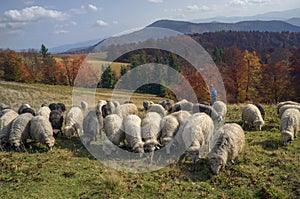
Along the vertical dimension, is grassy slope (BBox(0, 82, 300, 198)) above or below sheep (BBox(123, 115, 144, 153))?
below

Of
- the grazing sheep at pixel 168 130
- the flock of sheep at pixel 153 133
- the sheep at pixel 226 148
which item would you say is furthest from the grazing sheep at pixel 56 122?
the sheep at pixel 226 148

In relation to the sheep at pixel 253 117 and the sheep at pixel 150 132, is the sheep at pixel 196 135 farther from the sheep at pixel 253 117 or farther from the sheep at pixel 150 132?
the sheep at pixel 253 117

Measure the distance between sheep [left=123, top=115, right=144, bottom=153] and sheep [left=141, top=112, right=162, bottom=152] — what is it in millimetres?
249

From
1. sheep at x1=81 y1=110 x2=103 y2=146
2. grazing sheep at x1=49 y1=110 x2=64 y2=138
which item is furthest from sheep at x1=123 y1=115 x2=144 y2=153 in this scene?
grazing sheep at x1=49 y1=110 x2=64 y2=138

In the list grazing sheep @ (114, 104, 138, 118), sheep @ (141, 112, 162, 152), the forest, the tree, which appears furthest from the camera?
the tree

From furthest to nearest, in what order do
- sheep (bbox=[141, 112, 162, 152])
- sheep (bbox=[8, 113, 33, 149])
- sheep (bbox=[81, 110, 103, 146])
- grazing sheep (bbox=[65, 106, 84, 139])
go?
grazing sheep (bbox=[65, 106, 84, 139]), sheep (bbox=[81, 110, 103, 146]), sheep (bbox=[8, 113, 33, 149]), sheep (bbox=[141, 112, 162, 152])

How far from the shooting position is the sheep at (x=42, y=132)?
14.4 meters

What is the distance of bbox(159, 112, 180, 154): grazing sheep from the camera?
13.9 meters

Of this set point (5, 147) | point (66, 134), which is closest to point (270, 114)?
point (66, 134)

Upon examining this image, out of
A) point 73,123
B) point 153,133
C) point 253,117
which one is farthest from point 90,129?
point 253,117

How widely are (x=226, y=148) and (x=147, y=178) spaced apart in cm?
381

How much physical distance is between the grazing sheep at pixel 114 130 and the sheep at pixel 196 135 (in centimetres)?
337

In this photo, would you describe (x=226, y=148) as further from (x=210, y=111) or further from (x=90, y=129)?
(x=90, y=129)

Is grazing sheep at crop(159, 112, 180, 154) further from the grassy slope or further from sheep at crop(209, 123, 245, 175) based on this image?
sheep at crop(209, 123, 245, 175)
